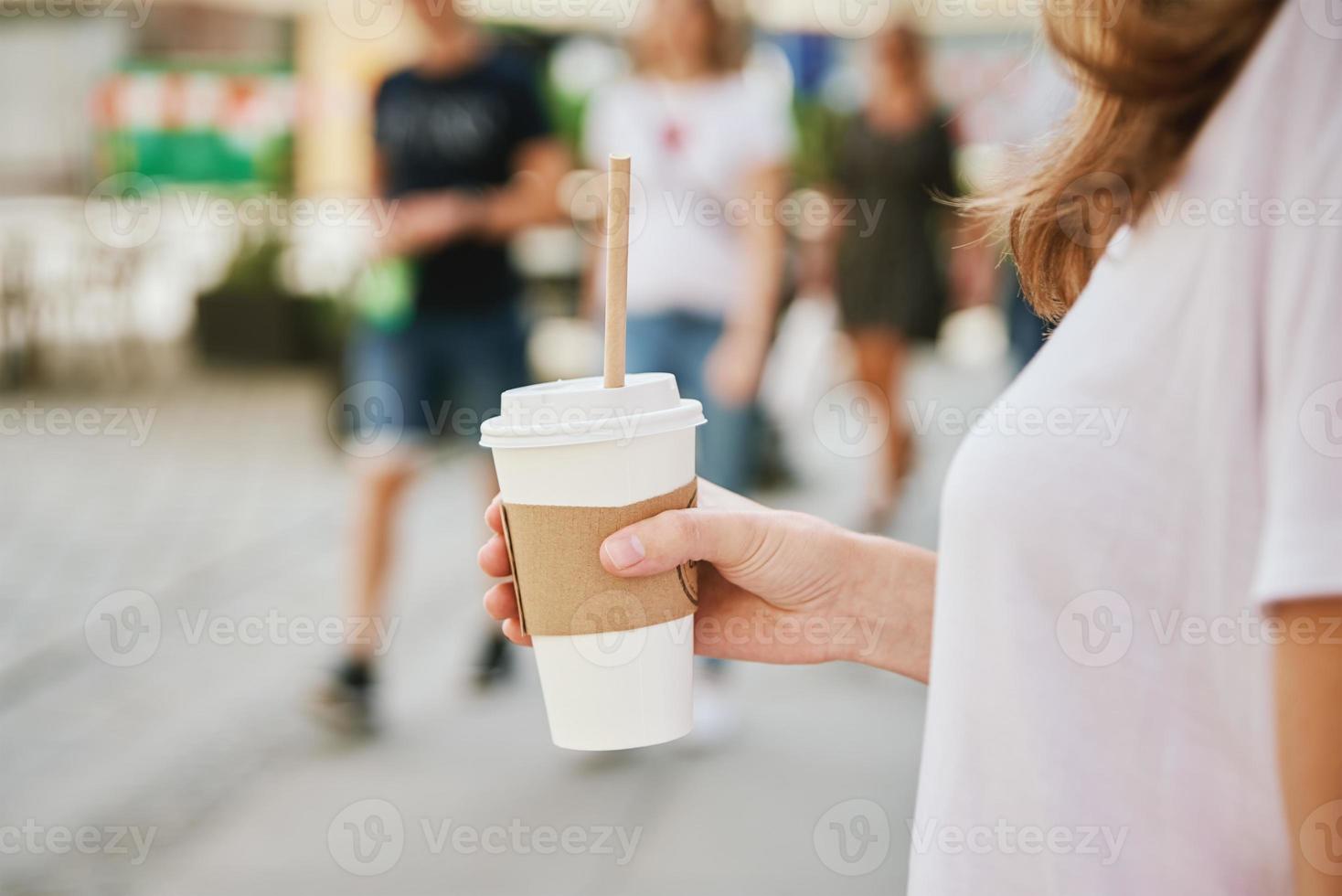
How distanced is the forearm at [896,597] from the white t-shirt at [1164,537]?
0.29 meters

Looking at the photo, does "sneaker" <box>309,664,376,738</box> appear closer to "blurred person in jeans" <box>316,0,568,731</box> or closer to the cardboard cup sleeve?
"blurred person in jeans" <box>316,0,568,731</box>

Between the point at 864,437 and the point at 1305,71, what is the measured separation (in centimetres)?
698

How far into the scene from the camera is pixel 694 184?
3.74m

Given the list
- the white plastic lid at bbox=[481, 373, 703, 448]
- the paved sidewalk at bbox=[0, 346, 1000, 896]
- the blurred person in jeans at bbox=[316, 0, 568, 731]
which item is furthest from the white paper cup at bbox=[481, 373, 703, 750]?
the blurred person in jeans at bbox=[316, 0, 568, 731]

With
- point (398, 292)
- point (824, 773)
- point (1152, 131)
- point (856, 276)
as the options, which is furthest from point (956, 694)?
point (856, 276)

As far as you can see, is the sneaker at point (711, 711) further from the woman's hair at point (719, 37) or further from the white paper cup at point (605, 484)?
the white paper cup at point (605, 484)

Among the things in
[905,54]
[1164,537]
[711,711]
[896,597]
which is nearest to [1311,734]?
[1164,537]

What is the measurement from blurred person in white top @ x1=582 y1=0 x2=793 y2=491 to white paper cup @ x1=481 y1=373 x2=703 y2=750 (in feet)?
7.98

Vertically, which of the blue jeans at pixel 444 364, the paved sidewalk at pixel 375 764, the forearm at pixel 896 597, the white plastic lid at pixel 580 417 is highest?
the white plastic lid at pixel 580 417

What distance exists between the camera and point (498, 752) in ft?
11.8

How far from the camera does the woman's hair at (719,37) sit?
3732 millimetres

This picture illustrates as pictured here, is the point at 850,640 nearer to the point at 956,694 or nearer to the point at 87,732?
the point at 956,694

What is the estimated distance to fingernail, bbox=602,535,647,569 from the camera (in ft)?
3.89

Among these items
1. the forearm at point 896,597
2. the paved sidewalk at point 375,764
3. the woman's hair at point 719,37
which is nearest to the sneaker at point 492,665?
the paved sidewalk at point 375,764
